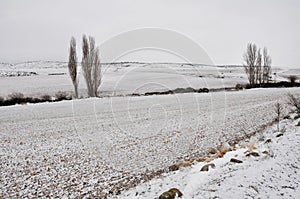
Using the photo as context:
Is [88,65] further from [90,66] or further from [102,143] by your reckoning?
[102,143]

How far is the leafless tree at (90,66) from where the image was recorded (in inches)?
1151

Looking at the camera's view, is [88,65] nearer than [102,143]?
No

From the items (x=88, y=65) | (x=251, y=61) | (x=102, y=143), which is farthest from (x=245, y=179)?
(x=251, y=61)

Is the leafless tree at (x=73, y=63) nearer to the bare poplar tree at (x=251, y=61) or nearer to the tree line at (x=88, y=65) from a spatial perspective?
the tree line at (x=88, y=65)

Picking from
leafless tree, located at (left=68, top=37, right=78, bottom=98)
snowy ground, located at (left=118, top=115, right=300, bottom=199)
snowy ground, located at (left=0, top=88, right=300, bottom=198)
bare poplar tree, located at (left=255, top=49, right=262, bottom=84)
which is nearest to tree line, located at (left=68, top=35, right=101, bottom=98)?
leafless tree, located at (left=68, top=37, right=78, bottom=98)

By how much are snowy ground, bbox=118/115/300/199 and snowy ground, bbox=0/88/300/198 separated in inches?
58.9

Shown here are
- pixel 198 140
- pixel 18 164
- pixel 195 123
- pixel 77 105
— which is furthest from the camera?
pixel 77 105

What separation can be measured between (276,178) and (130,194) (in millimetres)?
3380

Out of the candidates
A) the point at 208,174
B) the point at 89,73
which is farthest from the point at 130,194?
the point at 89,73

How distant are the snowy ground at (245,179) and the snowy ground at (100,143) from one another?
58.9 inches

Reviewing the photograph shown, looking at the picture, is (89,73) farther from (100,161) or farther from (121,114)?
(100,161)

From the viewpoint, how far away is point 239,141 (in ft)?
33.1

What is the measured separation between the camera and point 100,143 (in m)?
10.7

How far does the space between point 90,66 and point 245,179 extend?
2664 centimetres
